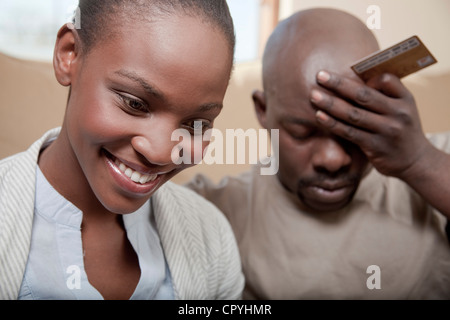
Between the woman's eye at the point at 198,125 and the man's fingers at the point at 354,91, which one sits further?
the man's fingers at the point at 354,91

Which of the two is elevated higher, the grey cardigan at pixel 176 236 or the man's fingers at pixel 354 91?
the man's fingers at pixel 354 91

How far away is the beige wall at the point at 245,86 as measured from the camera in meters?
0.99

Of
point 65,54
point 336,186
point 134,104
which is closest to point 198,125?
point 134,104

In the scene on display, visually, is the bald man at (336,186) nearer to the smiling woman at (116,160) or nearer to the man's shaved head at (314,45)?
the man's shaved head at (314,45)

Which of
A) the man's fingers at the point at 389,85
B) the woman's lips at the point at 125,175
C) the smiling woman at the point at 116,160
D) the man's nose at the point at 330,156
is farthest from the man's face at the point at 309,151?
the woman's lips at the point at 125,175

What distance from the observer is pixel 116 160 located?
0.61 meters

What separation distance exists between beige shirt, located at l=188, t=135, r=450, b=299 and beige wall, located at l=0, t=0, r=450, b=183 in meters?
0.42

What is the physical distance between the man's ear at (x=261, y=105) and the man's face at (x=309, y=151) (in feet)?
0.13

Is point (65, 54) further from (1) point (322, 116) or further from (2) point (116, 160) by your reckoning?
(1) point (322, 116)

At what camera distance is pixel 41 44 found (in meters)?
1.21

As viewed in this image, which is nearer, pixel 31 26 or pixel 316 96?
pixel 316 96

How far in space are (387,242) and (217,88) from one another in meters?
0.66

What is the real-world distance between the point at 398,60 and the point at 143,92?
50 centimetres
